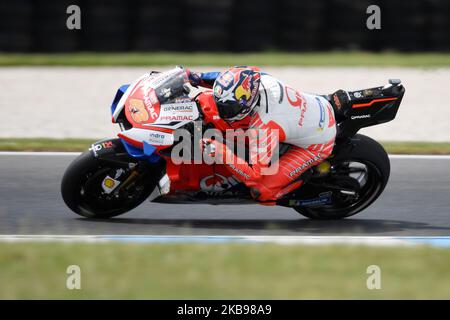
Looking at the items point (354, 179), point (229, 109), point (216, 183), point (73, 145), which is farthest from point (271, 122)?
point (73, 145)

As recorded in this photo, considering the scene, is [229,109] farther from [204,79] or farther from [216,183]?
[216,183]

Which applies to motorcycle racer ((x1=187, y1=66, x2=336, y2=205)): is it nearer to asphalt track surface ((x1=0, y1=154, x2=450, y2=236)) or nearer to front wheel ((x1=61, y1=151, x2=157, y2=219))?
asphalt track surface ((x1=0, y1=154, x2=450, y2=236))

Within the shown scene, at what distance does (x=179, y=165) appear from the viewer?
722cm

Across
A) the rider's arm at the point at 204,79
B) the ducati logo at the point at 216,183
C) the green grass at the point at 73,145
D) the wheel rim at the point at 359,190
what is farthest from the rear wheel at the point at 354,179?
the green grass at the point at 73,145

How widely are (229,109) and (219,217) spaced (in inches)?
48.8

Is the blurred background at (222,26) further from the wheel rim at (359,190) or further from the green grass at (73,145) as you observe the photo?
the wheel rim at (359,190)

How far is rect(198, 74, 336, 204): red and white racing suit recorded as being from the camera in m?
7.13

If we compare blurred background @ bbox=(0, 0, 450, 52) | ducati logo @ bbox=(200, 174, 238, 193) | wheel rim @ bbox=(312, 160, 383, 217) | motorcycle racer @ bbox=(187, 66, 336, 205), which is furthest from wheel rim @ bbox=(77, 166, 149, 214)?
blurred background @ bbox=(0, 0, 450, 52)

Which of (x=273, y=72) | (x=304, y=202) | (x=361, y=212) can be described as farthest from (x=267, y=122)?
(x=273, y=72)

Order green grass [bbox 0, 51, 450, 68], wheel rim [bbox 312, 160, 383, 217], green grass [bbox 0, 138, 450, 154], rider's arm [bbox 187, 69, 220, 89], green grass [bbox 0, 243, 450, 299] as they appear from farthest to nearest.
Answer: green grass [bbox 0, 51, 450, 68], green grass [bbox 0, 138, 450, 154], wheel rim [bbox 312, 160, 383, 217], rider's arm [bbox 187, 69, 220, 89], green grass [bbox 0, 243, 450, 299]

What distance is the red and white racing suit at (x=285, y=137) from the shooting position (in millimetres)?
7129

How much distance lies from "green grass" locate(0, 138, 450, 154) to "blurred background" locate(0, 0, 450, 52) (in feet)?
14.2

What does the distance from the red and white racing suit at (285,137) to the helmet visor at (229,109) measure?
0.16 meters
